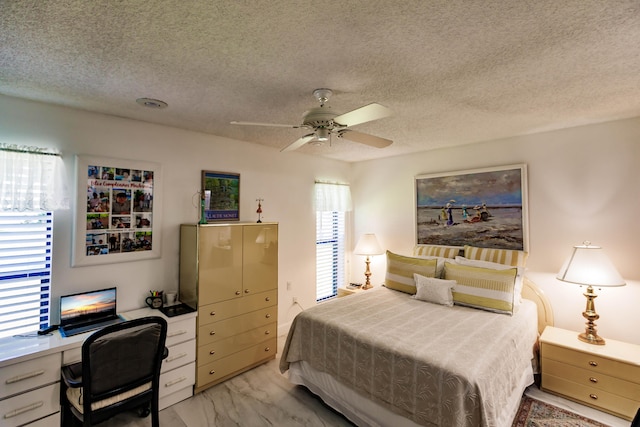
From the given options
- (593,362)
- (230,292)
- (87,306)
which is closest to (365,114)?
(230,292)

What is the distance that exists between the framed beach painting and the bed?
66cm

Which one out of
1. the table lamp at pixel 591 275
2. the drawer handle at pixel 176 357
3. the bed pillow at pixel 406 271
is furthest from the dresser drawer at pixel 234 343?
the table lamp at pixel 591 275

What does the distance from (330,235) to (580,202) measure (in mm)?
3059

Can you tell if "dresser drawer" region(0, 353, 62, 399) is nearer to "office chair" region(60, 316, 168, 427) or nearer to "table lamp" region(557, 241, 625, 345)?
"office chair" region(60, 316, 168, 427)

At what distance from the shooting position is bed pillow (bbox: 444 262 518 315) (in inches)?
107

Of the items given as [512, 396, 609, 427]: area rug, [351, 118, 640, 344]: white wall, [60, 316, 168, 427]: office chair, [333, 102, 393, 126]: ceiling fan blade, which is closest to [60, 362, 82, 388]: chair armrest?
[60, 316, 168, 427]: office chair

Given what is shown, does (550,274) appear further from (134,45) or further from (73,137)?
(73,137)

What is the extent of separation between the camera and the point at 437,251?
3.75 meters

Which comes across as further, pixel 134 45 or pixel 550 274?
pixel 550 274

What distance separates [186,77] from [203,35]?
0.52m

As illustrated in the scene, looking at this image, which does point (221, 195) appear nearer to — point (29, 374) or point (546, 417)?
point (29, 374)

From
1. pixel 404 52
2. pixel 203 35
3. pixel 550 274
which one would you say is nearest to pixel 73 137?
pixel 203 35

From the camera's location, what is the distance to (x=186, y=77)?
186 cm

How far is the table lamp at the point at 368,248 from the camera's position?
4.28m
